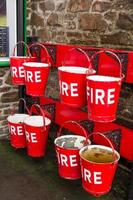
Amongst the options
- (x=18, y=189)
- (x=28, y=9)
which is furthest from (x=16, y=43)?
(x=18, y=189)

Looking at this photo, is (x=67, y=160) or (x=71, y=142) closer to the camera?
(x=67, y=160)

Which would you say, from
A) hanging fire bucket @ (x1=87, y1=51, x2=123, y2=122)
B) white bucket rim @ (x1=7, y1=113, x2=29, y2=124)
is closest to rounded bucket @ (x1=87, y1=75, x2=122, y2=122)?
hanging fire bucket @ (x1=87, y1=51, x2=123, y2=122)

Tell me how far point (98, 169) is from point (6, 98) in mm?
1918

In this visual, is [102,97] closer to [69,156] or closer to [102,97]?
[102,97]

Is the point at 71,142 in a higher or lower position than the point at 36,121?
lower

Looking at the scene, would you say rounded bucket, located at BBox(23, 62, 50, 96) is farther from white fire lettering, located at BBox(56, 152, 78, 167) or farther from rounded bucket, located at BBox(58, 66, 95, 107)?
white fire lettering, located at BBox(56, 152, 78, 167)

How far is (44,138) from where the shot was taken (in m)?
Answer: 3.17

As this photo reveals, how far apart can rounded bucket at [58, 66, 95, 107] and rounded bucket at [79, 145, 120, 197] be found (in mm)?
450

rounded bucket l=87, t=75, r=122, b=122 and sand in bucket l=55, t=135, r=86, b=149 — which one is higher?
rounded bucket l=87, t=75, r=122, b=122

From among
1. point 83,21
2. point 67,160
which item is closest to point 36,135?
point 67,160

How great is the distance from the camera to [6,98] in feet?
12.7

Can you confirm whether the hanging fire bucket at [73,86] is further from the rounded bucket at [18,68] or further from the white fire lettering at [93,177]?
the rounded bucket at [18,68]

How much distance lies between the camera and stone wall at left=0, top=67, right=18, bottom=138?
3768 mm

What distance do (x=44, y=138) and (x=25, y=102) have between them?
28.5 inches
